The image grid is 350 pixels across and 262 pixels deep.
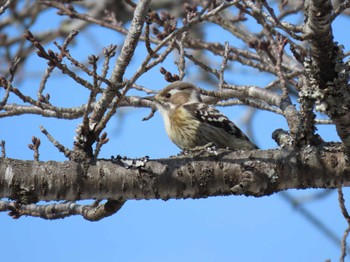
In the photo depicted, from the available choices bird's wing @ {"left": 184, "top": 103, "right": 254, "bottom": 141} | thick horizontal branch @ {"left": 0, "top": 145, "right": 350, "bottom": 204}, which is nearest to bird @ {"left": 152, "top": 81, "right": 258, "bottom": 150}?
bird's wing @ {"left": 184, "top": 103, "right": 254, "bottom": 141}

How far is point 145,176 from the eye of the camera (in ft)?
13.2

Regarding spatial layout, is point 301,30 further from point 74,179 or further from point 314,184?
point 74,179

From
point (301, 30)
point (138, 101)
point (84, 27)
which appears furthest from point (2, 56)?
point (301, 30)

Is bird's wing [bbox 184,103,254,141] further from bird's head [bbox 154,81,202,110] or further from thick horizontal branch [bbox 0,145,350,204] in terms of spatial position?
thick horizontal branch [bbox 0,145,350,204]

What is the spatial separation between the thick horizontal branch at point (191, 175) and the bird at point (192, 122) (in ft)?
4.98

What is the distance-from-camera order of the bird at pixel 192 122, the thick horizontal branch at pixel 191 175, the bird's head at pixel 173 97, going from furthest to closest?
the bird's head at pixel 173 97
the bird at pixel 192 122
the thick horizontal branch at pixel 191 175

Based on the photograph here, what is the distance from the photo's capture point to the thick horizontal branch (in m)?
3.87

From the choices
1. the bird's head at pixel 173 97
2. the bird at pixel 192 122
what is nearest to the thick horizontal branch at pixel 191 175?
the bird at pixel 192 122

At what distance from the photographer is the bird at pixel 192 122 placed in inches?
233

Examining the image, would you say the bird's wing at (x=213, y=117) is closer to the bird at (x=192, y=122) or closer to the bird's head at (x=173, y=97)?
the bird at (x=192, y=122)

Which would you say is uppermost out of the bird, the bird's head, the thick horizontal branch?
the bird's head

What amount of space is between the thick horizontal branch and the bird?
4.98 feet

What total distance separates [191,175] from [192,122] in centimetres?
204

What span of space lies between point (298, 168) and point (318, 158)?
0.49ft
